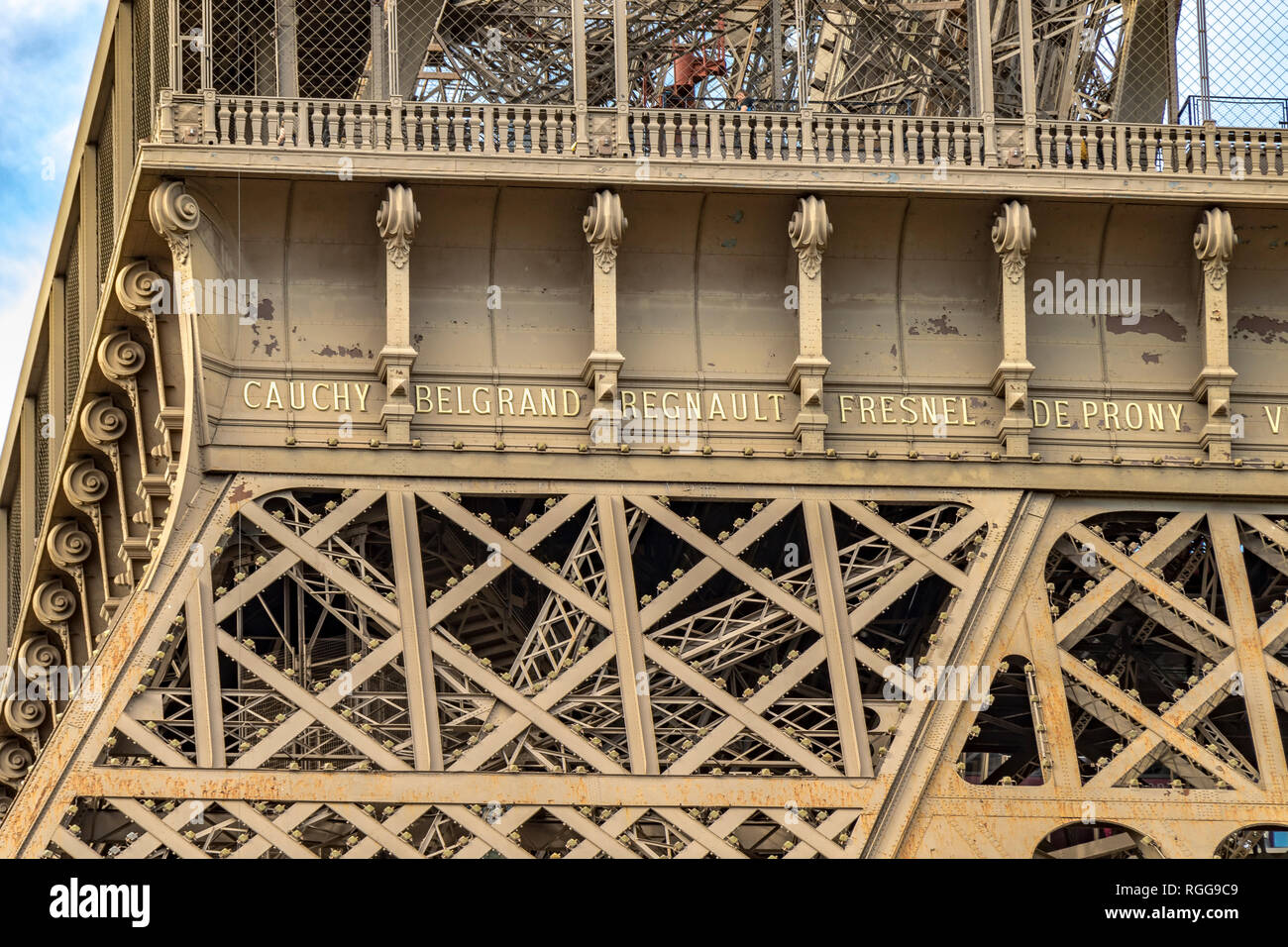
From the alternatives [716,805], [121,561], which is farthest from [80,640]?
[716,805]

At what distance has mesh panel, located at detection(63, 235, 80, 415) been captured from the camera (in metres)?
40.8

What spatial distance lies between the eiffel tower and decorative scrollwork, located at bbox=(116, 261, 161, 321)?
0.19ft

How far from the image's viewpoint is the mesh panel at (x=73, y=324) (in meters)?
40.8

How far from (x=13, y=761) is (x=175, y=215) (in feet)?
45.8

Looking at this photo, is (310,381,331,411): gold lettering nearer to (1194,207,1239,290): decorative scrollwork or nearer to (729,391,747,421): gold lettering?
(729,391,747,421): gold lettering

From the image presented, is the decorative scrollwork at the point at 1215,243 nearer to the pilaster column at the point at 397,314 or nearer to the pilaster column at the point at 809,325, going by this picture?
the pilaster column at the point at 809,325

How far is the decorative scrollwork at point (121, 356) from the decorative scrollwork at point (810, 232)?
24.1 feet

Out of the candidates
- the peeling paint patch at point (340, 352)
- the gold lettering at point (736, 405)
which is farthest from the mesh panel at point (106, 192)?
the gold lettering at point (736, 405)

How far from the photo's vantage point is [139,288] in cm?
3203

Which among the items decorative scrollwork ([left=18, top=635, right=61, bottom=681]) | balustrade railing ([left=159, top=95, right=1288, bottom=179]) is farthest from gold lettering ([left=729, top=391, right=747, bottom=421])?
decorative scrollwork ([left=18, top=635, right=61, bottom=681])

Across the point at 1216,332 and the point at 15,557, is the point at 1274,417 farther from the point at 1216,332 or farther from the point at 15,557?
the point at 15,557

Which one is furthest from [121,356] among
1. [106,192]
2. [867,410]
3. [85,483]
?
[867,410]

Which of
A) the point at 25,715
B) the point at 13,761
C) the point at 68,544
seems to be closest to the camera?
the point at 68,544
